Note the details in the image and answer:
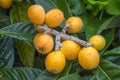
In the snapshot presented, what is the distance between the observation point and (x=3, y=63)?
1.27m

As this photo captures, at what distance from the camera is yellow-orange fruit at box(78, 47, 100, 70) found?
3.33 feet

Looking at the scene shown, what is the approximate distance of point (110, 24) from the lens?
120cm

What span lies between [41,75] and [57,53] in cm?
12

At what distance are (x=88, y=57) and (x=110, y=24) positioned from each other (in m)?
0.23

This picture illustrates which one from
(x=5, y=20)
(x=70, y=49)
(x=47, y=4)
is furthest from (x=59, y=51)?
(x=5, y=20)

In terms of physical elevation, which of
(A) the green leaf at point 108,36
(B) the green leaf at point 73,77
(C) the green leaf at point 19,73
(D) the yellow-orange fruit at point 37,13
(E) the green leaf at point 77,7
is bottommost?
(C) the green leaf at point 19,73

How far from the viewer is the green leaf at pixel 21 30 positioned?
3.67 feet

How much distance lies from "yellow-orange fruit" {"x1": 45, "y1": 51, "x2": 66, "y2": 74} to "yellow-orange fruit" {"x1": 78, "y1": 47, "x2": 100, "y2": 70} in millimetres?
55

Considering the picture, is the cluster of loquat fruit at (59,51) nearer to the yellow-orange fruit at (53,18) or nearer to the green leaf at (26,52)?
the yellow-orange fruit at (53,18)

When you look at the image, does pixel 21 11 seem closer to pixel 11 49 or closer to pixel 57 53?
pixel 11 49

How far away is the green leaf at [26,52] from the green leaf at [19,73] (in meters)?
0.05

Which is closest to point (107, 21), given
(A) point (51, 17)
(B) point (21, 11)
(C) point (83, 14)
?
(C) point (83, 14)

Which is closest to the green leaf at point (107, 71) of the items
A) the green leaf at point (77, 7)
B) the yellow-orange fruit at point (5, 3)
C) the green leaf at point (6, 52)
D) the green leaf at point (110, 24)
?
the green leaf at point (110, 24)

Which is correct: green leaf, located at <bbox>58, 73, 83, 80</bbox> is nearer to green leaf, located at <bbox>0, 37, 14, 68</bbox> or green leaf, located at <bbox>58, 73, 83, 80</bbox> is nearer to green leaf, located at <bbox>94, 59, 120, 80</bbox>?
green leaf, located at <bbox>94, 59, 120, 80</bbox>
